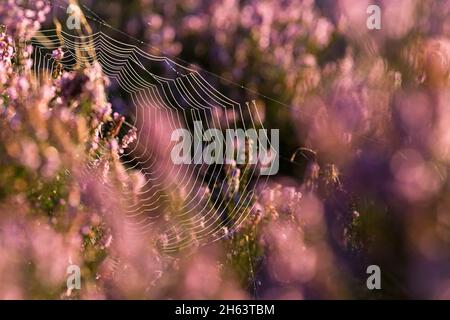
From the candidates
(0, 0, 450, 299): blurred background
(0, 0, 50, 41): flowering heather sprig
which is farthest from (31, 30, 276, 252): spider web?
(0, 0, 50, 41): flowering heather sprig

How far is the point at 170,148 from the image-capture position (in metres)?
2.98

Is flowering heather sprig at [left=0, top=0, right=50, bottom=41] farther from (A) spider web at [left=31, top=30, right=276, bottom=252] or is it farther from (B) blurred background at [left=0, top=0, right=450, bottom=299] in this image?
(A) spider web at [left=31, top=30, right=276, bottom=252]

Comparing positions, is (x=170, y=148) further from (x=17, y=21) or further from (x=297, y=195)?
(x=17, y=21)

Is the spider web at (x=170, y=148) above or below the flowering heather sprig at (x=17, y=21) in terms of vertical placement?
below

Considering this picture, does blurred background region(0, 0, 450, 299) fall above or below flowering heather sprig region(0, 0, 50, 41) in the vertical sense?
below

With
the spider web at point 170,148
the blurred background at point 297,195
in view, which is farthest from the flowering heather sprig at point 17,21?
the spider web at point 170,148

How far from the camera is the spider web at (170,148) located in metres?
2.71

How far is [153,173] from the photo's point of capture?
3.37m

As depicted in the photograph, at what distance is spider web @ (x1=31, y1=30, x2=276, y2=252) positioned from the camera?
107 inches

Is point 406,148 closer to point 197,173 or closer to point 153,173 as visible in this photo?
point 197,173

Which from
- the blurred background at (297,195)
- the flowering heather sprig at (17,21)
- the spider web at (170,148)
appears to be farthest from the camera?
the flowering heather sprig at (17,21)

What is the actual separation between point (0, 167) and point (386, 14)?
186cm

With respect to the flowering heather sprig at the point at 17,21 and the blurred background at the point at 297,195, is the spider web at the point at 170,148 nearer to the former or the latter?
the blurred background at the point at 297,195
